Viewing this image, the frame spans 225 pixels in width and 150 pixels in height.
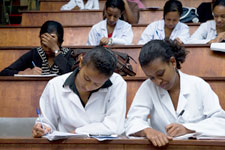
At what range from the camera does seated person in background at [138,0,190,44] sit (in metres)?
2.35

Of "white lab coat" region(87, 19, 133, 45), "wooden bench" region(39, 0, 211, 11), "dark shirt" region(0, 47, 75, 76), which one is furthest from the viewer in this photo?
"wooden bench" region(39, 0, 211, 11)

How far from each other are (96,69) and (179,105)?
0.31 m

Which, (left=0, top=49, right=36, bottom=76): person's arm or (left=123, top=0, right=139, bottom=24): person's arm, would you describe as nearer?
(left=0, top=49, right=36, bottom=76): person's arm

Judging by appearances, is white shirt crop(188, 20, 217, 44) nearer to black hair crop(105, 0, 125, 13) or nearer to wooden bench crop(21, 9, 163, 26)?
black hair crop(105, 0, 125, 13)

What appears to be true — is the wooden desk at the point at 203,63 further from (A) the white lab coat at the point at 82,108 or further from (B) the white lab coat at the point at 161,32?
(A) the white lab coat at the point at 82,108

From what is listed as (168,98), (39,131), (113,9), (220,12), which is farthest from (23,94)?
(220,12)

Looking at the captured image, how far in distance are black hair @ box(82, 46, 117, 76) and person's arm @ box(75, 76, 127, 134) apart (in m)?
0.12

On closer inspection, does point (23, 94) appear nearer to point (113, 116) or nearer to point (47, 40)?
point (47, 40)

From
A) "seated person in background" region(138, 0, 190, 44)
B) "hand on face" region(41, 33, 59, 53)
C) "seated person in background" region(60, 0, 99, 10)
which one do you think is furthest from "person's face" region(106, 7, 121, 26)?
"seated person in background" region(60, 0, 99, 10)

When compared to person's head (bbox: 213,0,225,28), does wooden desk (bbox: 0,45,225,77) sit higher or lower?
lower

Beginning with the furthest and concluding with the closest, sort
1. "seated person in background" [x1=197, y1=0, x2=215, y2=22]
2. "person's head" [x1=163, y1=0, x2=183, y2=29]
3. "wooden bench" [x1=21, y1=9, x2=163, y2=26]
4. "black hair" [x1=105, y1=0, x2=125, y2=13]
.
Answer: "wooden bench" [x1=21, y1=9, x2=163, y2=26] < "seated person in background" [x1=197, y1=0, x2=215, y2=22] < "black hair" [x1=105, y1=0, x2=125, y2=13] < "person's head" [x1=163, y1=0, x2=183, y2=29]

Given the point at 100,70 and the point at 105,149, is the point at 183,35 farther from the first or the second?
the point at 105,149

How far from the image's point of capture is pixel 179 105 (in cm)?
125

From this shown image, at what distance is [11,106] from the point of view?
1674 mm
